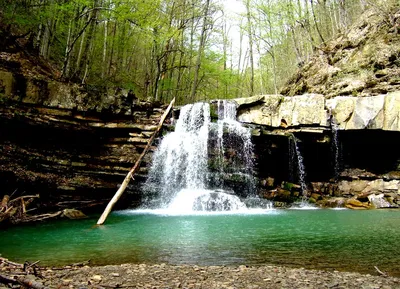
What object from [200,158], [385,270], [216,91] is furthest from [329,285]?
[216,91]

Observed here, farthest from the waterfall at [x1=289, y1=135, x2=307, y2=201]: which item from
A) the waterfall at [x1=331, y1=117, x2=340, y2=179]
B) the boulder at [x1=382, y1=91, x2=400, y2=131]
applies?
the boulder at [x1=382, y1=91, x2=400, y2=131]

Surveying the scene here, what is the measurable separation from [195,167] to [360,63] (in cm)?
1243

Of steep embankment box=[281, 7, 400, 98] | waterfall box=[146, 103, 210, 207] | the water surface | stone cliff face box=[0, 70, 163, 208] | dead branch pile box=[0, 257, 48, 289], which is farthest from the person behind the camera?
steep embankment box=[281, 7, 400, 98]

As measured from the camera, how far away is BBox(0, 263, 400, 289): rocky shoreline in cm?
377

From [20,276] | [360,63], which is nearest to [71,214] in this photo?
[20,276]

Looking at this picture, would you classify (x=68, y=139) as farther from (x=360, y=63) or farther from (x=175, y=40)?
(x=360, y=63)

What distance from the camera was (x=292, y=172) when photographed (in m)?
16.9

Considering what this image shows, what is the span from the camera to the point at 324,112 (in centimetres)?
1536

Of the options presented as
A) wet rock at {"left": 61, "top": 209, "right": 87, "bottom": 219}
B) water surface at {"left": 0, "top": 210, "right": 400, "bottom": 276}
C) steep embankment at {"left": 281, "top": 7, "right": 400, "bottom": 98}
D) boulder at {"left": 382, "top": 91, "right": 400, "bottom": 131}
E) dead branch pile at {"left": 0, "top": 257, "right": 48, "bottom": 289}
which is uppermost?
steep embankment at {"left": 281, "top": 7, "right": 400, "bottom": 98}

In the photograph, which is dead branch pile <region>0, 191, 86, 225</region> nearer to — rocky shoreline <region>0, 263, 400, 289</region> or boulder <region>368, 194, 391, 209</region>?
rocky shoreline <region>0, 263, 400, 289</region>

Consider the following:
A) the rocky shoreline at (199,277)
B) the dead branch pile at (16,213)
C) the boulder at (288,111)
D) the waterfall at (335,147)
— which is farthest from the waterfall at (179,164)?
the rocky shoreline at (199,277)

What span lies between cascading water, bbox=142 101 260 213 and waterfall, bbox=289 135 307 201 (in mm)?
2290

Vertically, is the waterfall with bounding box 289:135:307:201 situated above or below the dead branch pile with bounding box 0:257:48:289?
above

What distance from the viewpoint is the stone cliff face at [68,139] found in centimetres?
1191
